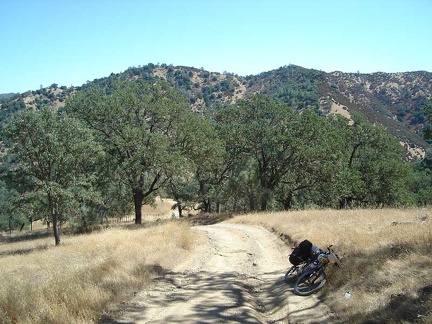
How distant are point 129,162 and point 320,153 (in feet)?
54.8

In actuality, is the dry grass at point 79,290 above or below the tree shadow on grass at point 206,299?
above

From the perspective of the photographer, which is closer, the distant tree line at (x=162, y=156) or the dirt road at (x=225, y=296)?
the dirt road at (x=225, y=296)

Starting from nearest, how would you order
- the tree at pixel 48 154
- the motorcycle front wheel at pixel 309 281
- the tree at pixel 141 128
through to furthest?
the motorcycle front wheel at pixel 309 281 < the tree at pixel 48 154 < the tree at pixel 141 128

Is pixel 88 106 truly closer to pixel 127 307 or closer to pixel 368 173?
pixel 127 307

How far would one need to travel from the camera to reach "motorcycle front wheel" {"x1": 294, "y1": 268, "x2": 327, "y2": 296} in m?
8.27

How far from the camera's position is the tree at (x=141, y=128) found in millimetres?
28219

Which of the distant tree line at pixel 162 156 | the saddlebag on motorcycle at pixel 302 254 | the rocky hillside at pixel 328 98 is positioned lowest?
the saddlebag on motorcycle at pixel 302 254

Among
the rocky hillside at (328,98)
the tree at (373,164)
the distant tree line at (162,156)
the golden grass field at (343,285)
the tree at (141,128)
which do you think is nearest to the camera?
the golden grass field at (343,285)

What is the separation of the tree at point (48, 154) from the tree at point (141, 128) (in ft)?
12.5

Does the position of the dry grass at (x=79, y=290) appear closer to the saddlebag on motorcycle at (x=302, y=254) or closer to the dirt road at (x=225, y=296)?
the dirt road at (x=225, y=296)

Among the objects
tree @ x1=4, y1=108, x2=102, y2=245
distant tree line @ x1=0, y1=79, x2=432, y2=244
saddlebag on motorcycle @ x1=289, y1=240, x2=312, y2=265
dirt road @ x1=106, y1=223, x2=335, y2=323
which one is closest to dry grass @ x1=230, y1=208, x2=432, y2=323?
dirt road @ x1=106, y1=223, x2=335, y2=323

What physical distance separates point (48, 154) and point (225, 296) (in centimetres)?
1913

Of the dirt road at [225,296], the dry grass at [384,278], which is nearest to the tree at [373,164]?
the dirt road at [225,296]

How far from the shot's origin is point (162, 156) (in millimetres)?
27688
